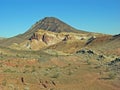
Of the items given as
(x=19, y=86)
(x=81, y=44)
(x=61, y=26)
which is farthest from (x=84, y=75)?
(x=61, y=26)

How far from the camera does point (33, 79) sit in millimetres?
21750

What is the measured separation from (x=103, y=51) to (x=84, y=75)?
30711mm

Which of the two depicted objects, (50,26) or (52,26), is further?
(50,26)

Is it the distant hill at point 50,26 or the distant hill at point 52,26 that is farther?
the distant hill at point 52,26

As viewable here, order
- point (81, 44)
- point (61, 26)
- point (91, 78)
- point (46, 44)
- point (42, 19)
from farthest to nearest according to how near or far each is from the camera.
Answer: point (42, 19), point (61, 26), point (46, 44), point (81, 44), point (91, 78)

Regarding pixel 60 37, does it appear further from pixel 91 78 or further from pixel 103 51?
pixel 91 78

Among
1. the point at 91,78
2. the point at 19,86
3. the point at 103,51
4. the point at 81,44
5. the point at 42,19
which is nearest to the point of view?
the point at 19,86

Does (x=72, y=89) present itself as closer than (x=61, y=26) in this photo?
Yes

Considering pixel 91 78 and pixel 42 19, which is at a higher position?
pixel 42 19

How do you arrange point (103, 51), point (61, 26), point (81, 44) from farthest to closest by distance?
point (61, 26) → point (81, 44) → point (103, 51)

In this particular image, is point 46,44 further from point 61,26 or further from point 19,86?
point 19,86

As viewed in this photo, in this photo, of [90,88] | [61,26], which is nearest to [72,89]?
[90,88]

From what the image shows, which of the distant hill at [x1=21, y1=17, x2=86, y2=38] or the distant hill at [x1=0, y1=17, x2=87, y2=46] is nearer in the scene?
the distant hill at [x1=0, y1=17, x2=87, y2=46]

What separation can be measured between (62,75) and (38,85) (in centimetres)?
349
